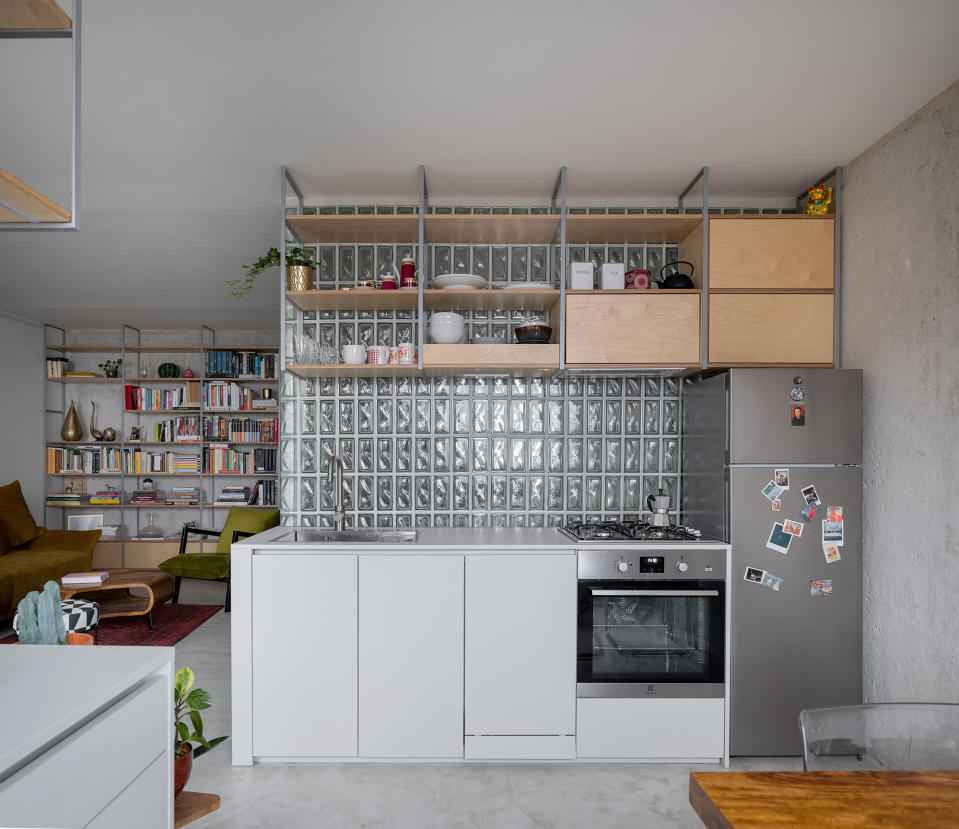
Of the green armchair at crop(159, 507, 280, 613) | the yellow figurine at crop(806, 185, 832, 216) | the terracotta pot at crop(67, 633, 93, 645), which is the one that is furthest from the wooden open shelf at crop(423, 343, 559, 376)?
the green armchair at crop(159, 507, 280, 613)

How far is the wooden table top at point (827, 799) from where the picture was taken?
3.35ft

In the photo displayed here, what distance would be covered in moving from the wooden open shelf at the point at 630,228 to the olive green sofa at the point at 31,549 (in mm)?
4410

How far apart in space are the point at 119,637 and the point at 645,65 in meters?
4.78

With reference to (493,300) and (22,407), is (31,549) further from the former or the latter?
(493,300)

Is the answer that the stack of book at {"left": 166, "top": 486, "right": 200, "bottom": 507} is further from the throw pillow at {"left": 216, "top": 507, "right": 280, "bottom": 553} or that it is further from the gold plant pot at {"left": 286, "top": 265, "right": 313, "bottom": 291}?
the gold plant pot at {"left": 286, "top": 265, "right": 313, "bottom": 291}

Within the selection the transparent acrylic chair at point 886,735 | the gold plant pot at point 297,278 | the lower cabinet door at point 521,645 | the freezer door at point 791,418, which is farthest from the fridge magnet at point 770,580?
the gold plant pot at point 297,278

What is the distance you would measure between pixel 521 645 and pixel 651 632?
55 centimetres

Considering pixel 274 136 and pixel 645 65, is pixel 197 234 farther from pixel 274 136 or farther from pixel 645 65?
pixel 645 65

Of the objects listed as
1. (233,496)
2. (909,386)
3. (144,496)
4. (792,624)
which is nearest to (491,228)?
(909,386)

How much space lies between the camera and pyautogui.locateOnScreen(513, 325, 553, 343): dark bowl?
2982mm

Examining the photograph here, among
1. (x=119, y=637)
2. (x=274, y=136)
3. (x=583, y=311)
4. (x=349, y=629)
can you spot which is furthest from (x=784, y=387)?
(x=119, y=637)

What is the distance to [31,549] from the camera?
5.29 meters

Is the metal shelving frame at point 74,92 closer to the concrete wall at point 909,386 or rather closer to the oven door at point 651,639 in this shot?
the oven door at point 651,639

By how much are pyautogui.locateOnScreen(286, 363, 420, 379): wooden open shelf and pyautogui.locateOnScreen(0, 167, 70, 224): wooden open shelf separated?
160 centimetres
